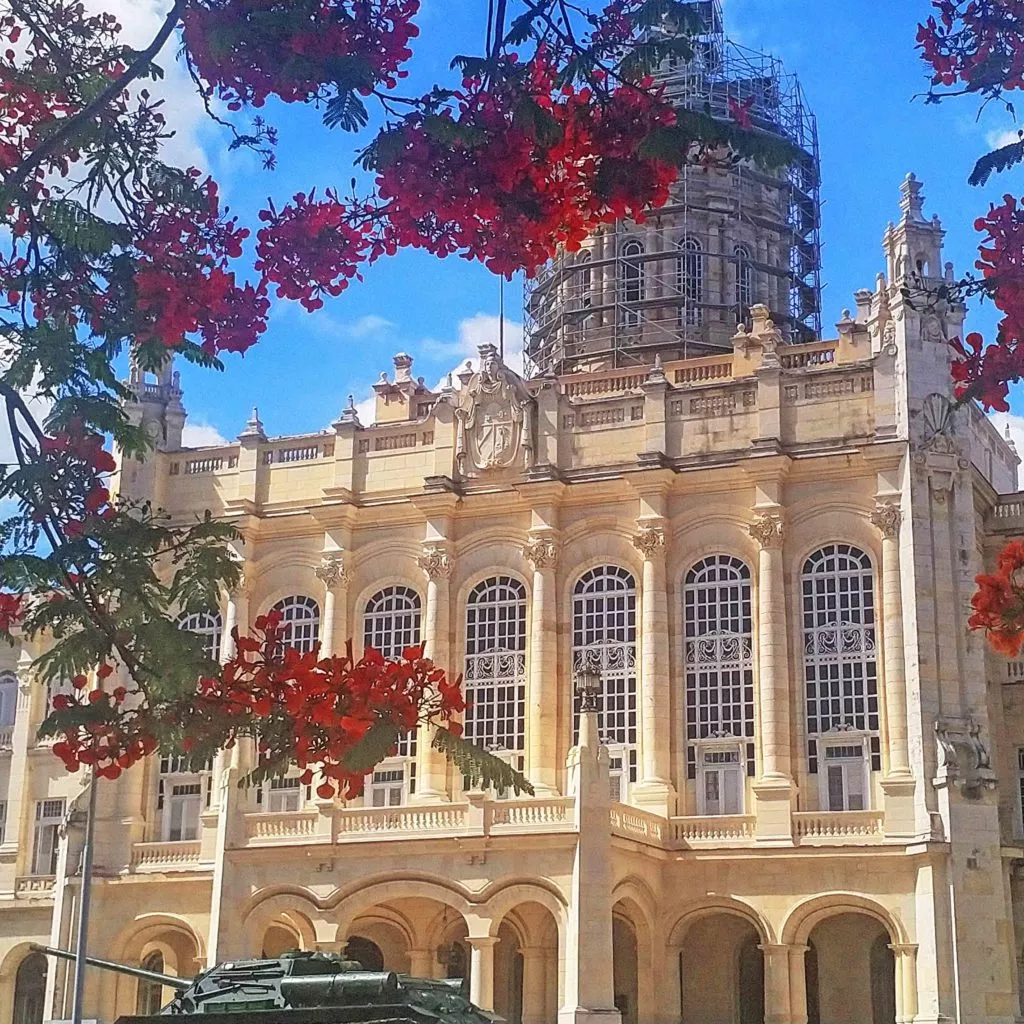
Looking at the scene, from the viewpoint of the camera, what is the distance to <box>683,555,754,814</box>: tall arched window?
3891 cm

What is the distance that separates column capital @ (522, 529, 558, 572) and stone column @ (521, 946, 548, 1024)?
887cm

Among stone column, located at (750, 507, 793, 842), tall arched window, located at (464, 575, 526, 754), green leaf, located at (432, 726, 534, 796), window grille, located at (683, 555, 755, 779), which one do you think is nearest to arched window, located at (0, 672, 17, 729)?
tall arched window, located at (464, 575, 526, 754)

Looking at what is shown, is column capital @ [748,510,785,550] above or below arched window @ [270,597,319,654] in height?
above

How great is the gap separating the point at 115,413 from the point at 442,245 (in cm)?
190

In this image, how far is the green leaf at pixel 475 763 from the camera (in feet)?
29.8

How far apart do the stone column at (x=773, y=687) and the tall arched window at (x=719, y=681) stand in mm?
558

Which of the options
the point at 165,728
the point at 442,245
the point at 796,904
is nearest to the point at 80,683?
the point at 165,728

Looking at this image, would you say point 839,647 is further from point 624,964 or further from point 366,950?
point 366,950

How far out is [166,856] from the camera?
41594 millimetres

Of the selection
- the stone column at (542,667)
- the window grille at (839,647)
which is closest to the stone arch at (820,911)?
the window grille at (839,647)

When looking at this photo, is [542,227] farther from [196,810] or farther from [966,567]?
[196,810]

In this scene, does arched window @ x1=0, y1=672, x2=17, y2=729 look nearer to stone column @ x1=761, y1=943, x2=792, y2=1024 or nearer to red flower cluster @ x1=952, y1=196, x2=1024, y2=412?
stone column @ x1=761, y1=943, x2=792, y2=1024

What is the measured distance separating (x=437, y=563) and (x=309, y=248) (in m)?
33.0

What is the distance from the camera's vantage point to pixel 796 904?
121 feet
